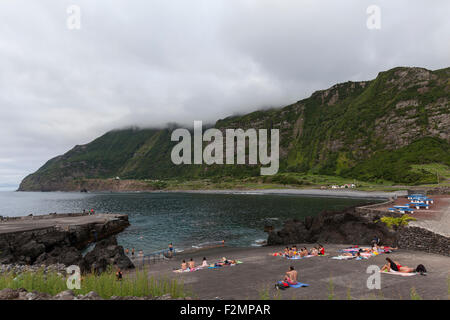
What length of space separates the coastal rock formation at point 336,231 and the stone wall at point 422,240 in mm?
1681

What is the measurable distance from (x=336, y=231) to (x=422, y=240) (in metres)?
12.3

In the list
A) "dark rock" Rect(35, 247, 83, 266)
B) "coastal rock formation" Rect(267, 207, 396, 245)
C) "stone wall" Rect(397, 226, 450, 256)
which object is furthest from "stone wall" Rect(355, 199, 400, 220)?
"dark rock" Rect(35, 247, 83, 266)

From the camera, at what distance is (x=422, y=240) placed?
2617 centimetres

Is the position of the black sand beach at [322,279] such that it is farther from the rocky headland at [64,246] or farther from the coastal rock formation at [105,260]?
the rocky headland at [64,246]

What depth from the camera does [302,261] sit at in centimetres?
2495

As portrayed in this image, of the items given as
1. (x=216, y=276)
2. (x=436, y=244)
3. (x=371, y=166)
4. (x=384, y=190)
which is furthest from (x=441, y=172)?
(x=216, y=276)

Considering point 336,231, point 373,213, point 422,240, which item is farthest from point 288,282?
point 373,213

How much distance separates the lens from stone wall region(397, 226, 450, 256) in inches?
923

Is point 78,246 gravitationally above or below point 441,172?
below

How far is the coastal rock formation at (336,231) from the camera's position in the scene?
32.8m

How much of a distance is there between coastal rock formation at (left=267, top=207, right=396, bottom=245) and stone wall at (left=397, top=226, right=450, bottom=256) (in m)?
1.68

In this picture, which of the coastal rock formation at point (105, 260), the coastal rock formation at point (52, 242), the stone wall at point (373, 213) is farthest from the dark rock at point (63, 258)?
the stone wall at point (373, 213)
